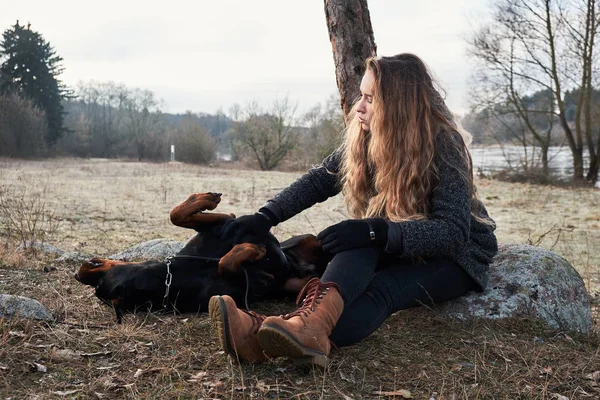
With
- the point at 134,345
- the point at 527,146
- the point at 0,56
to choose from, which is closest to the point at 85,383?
the point at 134,345

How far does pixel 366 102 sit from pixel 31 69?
48.0 m

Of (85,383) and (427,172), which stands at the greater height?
(427,172)

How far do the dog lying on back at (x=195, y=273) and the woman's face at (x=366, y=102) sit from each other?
0.93 metres

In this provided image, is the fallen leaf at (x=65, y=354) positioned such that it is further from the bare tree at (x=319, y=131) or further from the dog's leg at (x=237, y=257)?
the bare tree at (x=319, y=131)

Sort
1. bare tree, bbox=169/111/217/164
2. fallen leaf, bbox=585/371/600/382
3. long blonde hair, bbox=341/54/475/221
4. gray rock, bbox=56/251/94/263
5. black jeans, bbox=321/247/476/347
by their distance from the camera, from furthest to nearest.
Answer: bare tree, bbox=169/111/217/164 → gray rock, bbox=56/251/94/263 → long blonde hair, bbox=341/54/475/221 → black jeans, bbox=321/247/476/347 → fallen leaf, bbox=585/371/600/382

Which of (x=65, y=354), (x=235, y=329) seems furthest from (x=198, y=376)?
(x=65, y=354)

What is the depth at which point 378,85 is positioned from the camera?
10.8ft

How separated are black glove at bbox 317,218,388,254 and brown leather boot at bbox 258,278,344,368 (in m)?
0.24

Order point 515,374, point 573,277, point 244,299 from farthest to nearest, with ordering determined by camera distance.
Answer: point 573,277 < point 244,299 < point 515,374

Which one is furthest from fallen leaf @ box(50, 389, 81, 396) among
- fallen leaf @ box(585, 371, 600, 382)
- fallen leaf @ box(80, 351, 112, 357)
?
fallen leaf @ box(585, 371, 600, 382)

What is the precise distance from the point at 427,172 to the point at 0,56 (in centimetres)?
4868

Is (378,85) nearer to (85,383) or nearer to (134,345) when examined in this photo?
(134,345)

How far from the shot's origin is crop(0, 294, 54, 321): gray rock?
2.96 meters

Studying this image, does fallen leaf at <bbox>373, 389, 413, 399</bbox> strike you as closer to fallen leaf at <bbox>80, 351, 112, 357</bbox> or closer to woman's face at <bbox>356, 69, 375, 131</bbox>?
fallen leaf at <bbox>80, 351, 112, 357</bbox>
